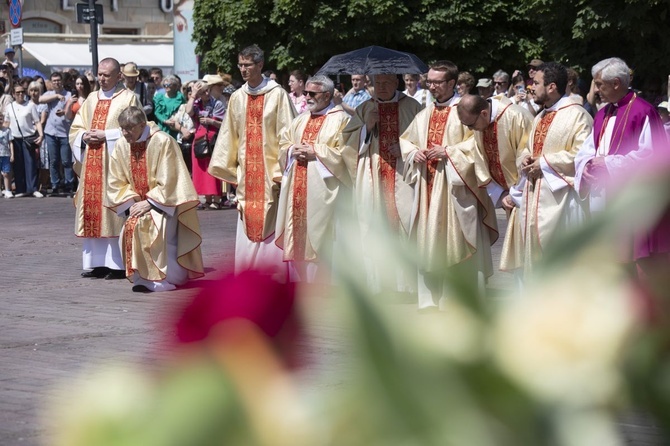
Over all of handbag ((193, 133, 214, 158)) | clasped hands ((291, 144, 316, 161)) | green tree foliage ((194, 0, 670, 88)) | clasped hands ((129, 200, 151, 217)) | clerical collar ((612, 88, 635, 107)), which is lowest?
clasped hands ((129, 200, 151, 217))

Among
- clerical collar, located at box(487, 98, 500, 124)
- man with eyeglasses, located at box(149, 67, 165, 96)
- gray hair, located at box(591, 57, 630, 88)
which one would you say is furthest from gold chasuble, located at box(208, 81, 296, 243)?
man with eyeglasses, located at box(149, 67, 165, 96)

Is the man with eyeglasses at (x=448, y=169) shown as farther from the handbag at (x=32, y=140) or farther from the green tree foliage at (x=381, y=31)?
the green tree foliage at (x=381, y=31)

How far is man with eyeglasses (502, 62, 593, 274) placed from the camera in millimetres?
7574

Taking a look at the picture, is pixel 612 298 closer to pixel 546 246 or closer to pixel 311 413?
pixel 546 246

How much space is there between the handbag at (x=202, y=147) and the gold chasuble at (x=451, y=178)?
7609 millimetres

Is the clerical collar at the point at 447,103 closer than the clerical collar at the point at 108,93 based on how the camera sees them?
Yes

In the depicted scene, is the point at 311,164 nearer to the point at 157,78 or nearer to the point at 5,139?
the point at 157,78

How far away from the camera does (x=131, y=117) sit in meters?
9.42

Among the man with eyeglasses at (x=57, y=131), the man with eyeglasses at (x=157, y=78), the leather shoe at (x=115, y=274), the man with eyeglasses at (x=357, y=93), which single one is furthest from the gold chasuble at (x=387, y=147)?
the man with eyeglasses at (x=157, y=78)

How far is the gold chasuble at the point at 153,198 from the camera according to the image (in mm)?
9250

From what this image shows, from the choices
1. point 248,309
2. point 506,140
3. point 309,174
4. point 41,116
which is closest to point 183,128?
point 41,116

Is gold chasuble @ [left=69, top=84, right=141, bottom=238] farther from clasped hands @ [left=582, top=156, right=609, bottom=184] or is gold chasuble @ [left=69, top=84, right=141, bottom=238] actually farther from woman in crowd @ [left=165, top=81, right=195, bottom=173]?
woman in crowd @ [left=165, top=81, right=195, bottom=173]

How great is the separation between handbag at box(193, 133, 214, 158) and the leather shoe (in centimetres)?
561

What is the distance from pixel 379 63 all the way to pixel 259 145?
4.52 ft
